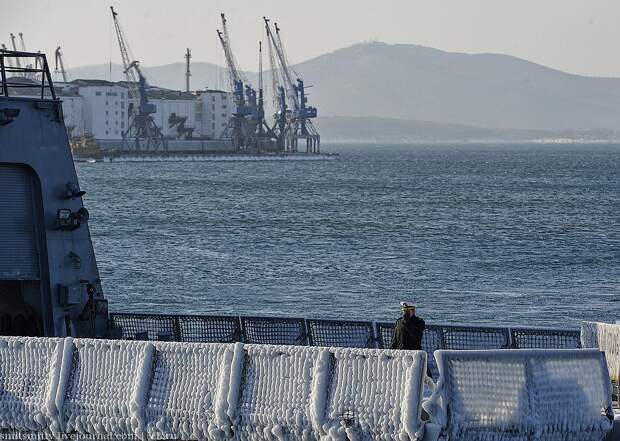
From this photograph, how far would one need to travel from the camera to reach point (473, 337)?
50.5 ft

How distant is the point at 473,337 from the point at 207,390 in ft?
21.3

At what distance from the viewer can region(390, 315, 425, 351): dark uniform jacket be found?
39.6 ft

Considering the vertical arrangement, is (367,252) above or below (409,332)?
below

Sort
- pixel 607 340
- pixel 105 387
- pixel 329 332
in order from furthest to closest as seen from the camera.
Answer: pixel 329 332 → pixel 607 340 → pixel 105 387

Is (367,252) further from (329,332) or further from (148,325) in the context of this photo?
(329,332)

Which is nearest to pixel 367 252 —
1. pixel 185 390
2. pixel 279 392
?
pixel 185 390

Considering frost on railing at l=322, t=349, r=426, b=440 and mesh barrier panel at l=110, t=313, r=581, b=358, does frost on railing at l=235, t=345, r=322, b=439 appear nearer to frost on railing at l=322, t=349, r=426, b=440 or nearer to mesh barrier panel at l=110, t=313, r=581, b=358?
frost on railing at l=322, t=349, r=426, b=440

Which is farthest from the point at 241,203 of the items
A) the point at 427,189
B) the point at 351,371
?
the point at 351,371

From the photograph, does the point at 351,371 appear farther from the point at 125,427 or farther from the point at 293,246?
the point at 293,246

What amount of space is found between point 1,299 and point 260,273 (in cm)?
4161

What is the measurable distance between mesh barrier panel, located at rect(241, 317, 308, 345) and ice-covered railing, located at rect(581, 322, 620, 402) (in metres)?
3.80

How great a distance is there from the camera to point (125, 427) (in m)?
9.66

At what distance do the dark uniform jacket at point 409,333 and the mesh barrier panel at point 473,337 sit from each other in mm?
3306

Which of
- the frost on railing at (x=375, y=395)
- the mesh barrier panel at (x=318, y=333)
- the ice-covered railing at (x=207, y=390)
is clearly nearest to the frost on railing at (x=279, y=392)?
the ice-covered railing at (x=207, y=390)
